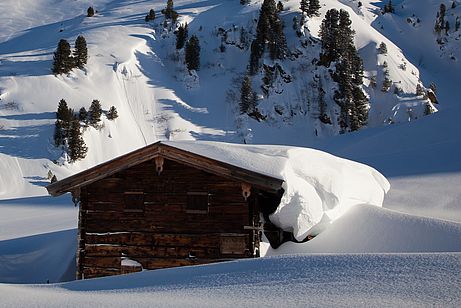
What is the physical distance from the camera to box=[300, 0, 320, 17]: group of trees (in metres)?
59.5

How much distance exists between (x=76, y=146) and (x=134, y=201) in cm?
2771

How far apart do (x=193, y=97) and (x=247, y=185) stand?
43.0m

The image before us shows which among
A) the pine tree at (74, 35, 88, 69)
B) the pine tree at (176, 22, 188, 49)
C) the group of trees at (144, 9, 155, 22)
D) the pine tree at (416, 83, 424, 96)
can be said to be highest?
the group of trees at (144, 9, 155, 22)

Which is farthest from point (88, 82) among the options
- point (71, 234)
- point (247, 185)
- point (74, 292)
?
point (74, 292)

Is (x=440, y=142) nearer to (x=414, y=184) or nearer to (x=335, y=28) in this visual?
(x=414, y=184)

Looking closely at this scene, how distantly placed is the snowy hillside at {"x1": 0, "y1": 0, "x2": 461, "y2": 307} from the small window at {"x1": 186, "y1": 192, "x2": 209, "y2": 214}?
148cm

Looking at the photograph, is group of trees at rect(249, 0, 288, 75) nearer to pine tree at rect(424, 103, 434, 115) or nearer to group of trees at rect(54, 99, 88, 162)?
pine tree at rect(424, 103, 434, 115)

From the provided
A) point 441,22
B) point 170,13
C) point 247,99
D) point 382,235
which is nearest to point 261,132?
point 247,99

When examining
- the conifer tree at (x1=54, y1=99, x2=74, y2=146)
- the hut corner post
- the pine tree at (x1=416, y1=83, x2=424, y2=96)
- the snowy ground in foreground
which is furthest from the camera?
the pine tree at (x1=416, y1=83, x2=424, y2=96)

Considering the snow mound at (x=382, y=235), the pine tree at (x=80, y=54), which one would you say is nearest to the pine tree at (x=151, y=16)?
the pine tree at (x=80, y=54)

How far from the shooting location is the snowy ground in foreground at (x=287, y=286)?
415 centimetres

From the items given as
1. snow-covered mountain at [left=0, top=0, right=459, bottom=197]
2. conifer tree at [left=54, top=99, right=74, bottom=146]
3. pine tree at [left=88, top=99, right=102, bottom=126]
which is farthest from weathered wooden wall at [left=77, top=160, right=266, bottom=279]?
pine tree at [left=88, top=99, right=102, bottom=126]

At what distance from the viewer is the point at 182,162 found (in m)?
11.4

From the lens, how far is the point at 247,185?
1113cm
